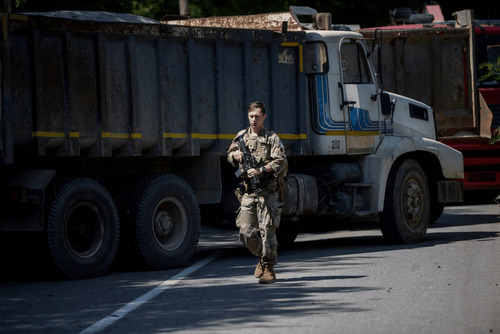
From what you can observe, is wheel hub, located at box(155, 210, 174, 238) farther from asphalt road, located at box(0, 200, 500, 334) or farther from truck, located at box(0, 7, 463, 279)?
asphalt road, located at box(0, 200, 500, 334)

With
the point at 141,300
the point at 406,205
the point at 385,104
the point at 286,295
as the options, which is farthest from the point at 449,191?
the point at 141,300

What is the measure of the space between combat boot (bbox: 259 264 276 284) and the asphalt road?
0.10 metres

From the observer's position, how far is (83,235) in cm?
1147

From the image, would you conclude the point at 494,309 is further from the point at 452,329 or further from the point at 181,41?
the point at 181,41

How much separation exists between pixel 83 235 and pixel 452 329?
5001mm

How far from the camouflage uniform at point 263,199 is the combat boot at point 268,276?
5.1 inches

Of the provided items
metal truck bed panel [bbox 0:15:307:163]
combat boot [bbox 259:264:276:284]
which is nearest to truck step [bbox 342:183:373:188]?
metal truck bed panel [bbox 0:15:307:163]

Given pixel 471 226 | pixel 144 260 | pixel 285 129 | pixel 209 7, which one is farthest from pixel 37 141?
pixel 209 7

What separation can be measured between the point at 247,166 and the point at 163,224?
183 centimetres

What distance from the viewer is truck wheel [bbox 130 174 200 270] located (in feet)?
39.1

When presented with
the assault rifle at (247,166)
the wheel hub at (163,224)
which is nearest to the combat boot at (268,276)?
the assault rifle at (247,166)

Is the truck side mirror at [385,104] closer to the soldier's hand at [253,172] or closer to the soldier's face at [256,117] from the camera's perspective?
the soldier's face at [256,117]

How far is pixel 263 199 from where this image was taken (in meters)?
10.8

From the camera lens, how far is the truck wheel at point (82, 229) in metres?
11.0
